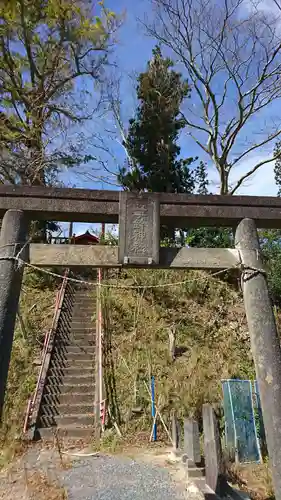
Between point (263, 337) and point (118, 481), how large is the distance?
4.08 meters

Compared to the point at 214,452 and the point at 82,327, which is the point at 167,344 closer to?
the point at 82,327

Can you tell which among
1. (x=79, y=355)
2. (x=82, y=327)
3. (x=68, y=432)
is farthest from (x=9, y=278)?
(x=82, y=327)

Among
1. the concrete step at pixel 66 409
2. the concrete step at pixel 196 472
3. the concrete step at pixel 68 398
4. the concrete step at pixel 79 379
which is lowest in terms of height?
the concrete step at pixel 196 472

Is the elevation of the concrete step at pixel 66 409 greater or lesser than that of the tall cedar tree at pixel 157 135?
lesser

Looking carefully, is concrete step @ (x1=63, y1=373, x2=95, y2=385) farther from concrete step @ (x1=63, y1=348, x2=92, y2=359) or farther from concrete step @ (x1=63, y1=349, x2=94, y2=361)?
concrete step @ (x1=63, y1=348, x2=92, y2=359)

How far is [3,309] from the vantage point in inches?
141

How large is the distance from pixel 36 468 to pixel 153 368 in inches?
170

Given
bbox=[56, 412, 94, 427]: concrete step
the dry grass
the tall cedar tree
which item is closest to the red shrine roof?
the tall cedar tree

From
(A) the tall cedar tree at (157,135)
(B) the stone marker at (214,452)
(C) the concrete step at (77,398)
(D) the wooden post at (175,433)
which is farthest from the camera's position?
(A) the tall cedar tree at (157,135)

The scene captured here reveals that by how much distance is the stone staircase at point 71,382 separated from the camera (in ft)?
28.2

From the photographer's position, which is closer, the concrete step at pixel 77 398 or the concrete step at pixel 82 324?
the concrete step at pixel 77 398

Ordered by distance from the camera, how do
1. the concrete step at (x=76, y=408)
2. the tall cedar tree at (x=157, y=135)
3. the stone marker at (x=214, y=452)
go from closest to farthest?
Answer: the stone marker at (x=214, y=452)
the concrete step at (x=76, y=408)
the tall cedar tree at (x=157, y=135)

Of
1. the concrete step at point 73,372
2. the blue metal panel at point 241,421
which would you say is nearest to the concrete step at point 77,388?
the concrete step at point 73,372

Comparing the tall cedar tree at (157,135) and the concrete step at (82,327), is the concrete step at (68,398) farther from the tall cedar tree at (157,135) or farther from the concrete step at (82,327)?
the tall cedar tree at (157,135)
